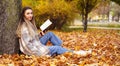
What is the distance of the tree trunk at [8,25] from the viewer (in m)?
8.16

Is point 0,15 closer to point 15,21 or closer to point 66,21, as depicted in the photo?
point 15,21

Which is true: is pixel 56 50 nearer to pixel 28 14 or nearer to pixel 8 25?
pixel 28 14

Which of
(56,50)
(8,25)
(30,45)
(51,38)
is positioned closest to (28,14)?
(8,25)

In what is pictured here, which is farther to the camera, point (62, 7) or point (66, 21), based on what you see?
point (66, 21)

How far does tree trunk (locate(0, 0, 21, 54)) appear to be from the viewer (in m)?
8.16

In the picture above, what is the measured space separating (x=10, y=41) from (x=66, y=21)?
2459 cm

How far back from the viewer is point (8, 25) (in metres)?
8.23

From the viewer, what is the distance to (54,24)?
3216 cm

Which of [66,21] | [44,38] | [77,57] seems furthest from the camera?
[66,21]

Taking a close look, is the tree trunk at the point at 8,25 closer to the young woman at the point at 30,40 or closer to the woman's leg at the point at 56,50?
the young woman at the point at 30,40

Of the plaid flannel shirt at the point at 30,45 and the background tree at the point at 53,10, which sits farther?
the background tree at the point at 53,10

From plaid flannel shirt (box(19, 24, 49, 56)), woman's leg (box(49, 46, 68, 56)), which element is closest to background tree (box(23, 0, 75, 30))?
plaid flannel shirt (box(19, 24, 49, 56))

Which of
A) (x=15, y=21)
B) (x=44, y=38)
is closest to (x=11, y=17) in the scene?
(x=15, y=21)

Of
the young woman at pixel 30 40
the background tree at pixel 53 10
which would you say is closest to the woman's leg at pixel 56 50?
the young woman at pixel 30 40
